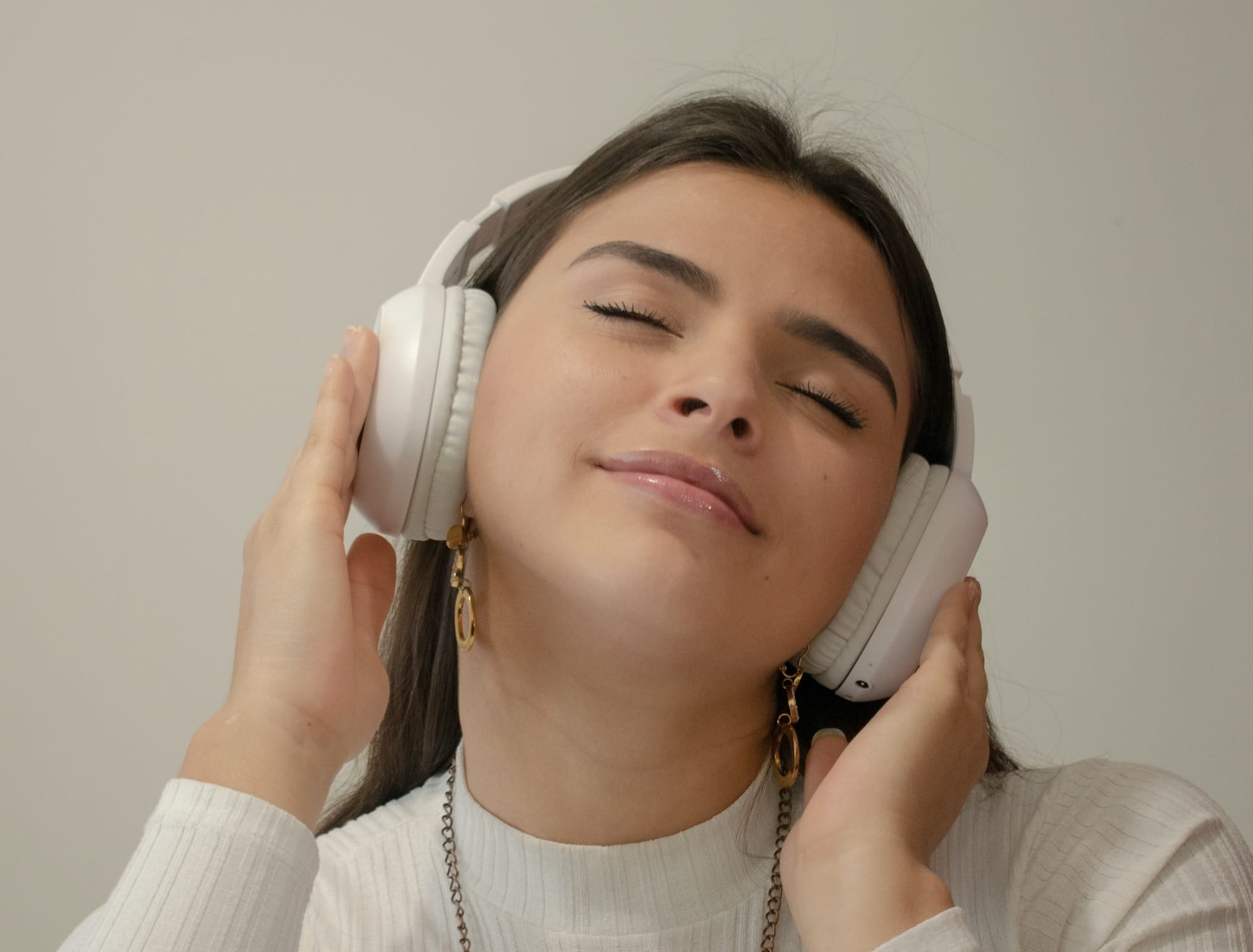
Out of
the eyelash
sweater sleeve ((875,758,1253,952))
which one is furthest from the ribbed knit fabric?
the eyelash

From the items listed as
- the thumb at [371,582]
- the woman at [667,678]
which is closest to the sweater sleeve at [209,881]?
the woman at [667,678]

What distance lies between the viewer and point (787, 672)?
1447mm

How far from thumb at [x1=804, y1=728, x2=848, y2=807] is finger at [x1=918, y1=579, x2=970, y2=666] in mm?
132

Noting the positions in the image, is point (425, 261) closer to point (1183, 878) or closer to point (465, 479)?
point (465, 479)

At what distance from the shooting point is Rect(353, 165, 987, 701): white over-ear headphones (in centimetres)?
129

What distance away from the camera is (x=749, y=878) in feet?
4.69

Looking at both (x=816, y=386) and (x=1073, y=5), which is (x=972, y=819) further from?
(x=1073, y=5)

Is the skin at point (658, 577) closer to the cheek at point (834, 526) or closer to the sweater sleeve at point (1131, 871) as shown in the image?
the cheek at point (834, 526)

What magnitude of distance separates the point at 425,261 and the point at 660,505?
3.51 feet

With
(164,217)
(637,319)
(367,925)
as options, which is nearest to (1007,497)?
(637,319)

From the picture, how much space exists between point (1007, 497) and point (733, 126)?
0.91 meters

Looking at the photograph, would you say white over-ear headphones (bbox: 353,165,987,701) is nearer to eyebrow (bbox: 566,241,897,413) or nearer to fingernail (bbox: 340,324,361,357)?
fingernail (bbox: 340,324,361,357)

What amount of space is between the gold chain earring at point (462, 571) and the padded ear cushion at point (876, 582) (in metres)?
0.41

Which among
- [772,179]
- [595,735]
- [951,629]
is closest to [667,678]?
[595,735]
